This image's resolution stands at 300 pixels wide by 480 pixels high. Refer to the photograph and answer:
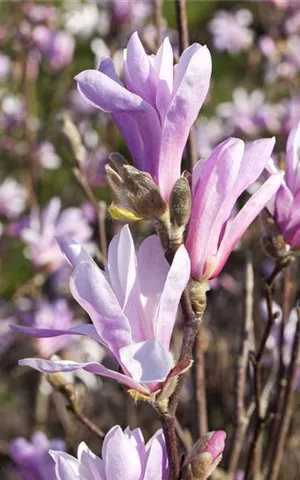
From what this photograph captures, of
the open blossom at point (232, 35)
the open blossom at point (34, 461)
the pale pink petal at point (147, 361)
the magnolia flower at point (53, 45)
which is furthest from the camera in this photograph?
the open blossom at point (232, 35)

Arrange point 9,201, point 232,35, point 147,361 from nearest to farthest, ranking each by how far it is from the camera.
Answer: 1. point 147,361
2. point 9,201
3. point 232,35

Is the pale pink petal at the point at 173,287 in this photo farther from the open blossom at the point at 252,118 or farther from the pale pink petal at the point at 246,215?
the open blossom at the point at 252,118

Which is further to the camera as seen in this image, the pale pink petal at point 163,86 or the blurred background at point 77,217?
the blurred background at point 77,217

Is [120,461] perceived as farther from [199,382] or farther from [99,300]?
[199,382]

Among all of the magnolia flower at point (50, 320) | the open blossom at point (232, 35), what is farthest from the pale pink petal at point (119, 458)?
the open blossom at point (232, 35)

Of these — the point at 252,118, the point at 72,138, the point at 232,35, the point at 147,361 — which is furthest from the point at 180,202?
the point at 232,35

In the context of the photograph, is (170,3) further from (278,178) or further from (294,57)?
(278,178)

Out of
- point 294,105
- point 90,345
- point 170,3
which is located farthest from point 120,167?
point 170,3
